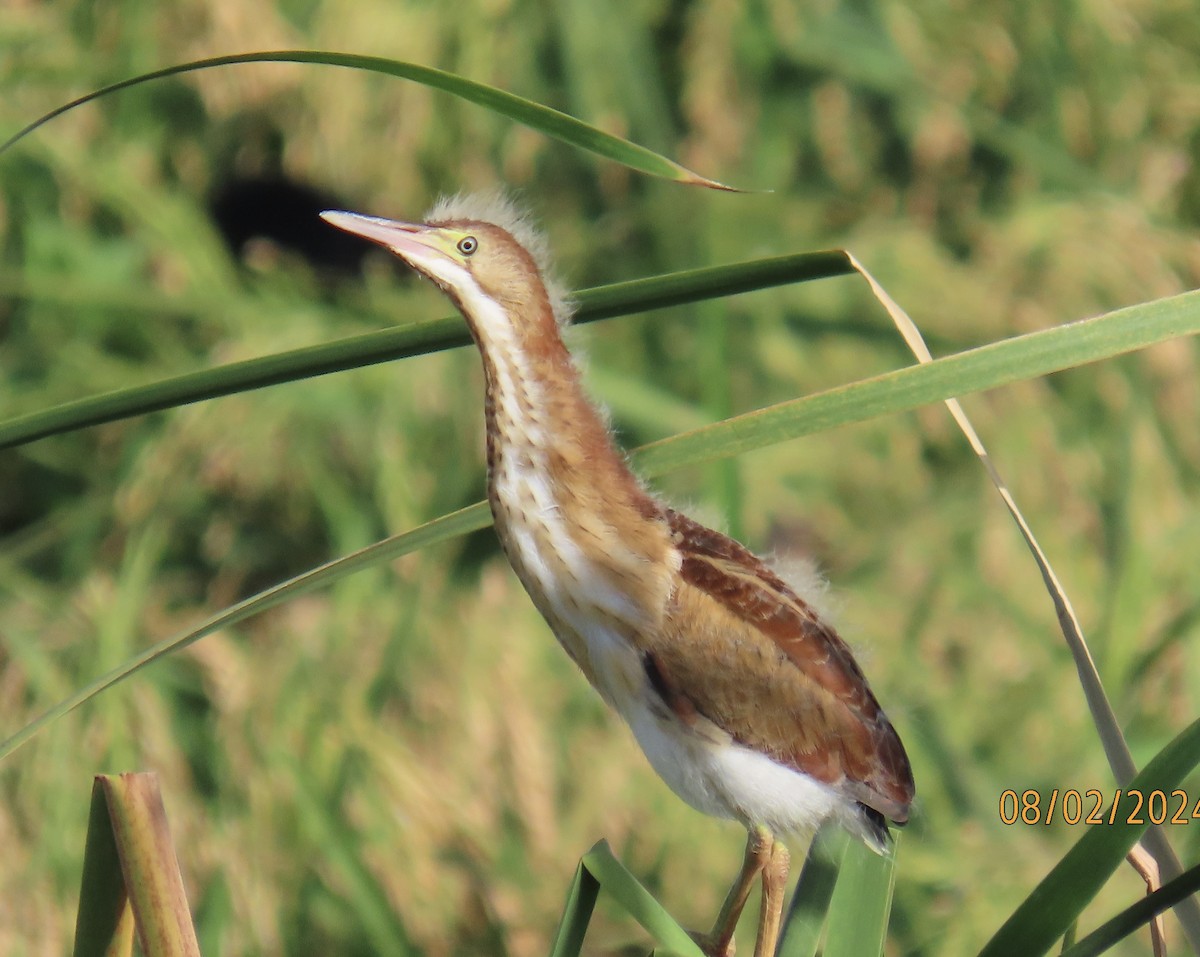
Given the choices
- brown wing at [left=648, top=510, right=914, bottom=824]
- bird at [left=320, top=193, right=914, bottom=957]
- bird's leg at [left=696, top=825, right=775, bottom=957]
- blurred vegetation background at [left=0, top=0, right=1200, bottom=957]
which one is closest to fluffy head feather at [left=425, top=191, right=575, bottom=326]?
bird at [left=320, top=193, right=914, bottom=957]

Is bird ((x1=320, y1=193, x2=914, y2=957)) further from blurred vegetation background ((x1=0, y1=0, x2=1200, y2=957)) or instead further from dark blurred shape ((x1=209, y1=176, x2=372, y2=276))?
dark blurred shape ((x1=209, y1=176, x2=372, y2=276))

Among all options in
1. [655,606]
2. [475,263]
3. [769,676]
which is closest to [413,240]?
[475,263]

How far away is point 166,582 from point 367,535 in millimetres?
368

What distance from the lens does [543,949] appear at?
2.37 m

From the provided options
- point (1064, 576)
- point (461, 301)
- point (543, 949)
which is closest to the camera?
point (461, 301)

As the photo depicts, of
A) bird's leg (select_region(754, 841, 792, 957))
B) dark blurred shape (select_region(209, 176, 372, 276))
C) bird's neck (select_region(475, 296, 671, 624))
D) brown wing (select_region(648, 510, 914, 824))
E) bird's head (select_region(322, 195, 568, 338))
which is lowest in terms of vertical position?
bird's leg (select_region(754, 841, 792, 957))

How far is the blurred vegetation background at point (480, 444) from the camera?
2371 mm

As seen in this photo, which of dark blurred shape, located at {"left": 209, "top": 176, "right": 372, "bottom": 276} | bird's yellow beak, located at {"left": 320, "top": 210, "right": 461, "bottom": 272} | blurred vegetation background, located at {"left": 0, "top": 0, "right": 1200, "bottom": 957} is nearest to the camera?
bird's yellow beak, located at {"left": 320, "top": 210, "right": 461, "bottom": 272}

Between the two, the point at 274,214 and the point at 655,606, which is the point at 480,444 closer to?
the point at 274,214

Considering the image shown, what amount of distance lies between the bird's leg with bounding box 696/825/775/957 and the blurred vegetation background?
1016mm

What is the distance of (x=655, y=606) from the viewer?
110cm

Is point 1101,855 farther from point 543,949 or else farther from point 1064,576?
point 1064,576

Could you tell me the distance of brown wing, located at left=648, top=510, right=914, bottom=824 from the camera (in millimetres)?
1118

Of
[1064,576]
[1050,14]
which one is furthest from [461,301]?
[1050,14]
